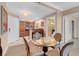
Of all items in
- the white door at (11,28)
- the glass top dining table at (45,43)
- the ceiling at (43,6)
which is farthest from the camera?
the white door at (11,28)

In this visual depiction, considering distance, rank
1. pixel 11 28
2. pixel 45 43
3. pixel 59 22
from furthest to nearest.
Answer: pixel 11 28 < pixel 59 22 < pixel 45 43

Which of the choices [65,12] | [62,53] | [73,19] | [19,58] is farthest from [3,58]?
[73,19]

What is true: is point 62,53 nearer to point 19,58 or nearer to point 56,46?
point 56,46

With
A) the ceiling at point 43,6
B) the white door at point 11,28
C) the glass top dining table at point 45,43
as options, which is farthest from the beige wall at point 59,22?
the white door at point 11,28

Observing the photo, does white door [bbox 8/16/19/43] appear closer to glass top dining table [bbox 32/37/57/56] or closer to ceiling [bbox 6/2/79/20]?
ceiling [bbox 6/2/79/20]

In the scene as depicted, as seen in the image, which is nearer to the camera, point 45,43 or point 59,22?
point 45,43

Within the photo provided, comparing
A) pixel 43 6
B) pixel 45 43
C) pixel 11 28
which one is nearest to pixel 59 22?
pixel 43 6

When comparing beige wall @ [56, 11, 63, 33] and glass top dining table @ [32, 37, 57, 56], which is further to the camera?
beige wall @ [56, 11, 63, 33]

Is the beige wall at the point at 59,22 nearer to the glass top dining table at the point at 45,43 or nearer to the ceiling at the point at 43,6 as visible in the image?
the ceiling at the point at 43,6

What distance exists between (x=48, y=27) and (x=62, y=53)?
17.5 feet

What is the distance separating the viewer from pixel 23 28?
11.4 m

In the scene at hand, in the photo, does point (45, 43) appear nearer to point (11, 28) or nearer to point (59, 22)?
point (59, 22)

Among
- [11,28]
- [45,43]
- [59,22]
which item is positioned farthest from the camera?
[11,28]

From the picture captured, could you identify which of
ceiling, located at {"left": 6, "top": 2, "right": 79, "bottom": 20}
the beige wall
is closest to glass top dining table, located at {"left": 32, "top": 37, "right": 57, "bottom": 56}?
ceiling, located at {"left": 6, "top": 2, "right": 79, "bottom": 20}
